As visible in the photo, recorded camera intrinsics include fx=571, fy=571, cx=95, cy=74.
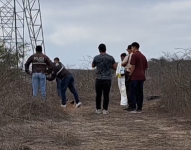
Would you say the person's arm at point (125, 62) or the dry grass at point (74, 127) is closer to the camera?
the dry grass at point (74, 127)

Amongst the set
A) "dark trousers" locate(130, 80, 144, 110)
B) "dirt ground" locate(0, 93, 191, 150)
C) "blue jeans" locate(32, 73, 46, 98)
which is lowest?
"dirt ground" locate(0, 93, 191, 150)

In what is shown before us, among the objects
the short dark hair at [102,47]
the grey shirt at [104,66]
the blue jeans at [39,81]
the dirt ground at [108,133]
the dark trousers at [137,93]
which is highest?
the short dark hair at [102,47]

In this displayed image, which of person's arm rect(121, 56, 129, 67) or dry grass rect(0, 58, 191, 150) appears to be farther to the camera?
person's arm rect(121, 56, 129, 67)

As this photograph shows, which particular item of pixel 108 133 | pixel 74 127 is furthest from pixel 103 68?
pixel 108 133

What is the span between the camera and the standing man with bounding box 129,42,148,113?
1307 cm

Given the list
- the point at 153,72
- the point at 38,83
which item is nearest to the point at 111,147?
the point at 38,83

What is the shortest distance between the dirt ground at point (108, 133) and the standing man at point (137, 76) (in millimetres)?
1213

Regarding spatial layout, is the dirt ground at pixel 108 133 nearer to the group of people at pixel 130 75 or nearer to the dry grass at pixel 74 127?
the dry grass at pixel 74 127

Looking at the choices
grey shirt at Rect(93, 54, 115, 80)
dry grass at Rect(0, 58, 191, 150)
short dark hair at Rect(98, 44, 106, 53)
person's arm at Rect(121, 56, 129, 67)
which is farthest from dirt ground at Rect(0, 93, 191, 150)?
person's arm at Rect(121, 56, 129, 67)

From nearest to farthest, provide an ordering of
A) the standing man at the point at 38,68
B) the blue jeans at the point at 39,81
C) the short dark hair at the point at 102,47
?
the short dark hair at the point at 102,47 < the blue jeans at the point at 39,81 < the standing man at the point at 38,68

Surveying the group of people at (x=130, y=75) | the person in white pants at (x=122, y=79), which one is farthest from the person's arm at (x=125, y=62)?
the person in white pants at (x=122, y=79)

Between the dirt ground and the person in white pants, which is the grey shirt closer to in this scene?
the dirt ground

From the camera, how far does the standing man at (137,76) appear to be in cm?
1307

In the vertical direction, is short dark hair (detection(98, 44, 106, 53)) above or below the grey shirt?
above
